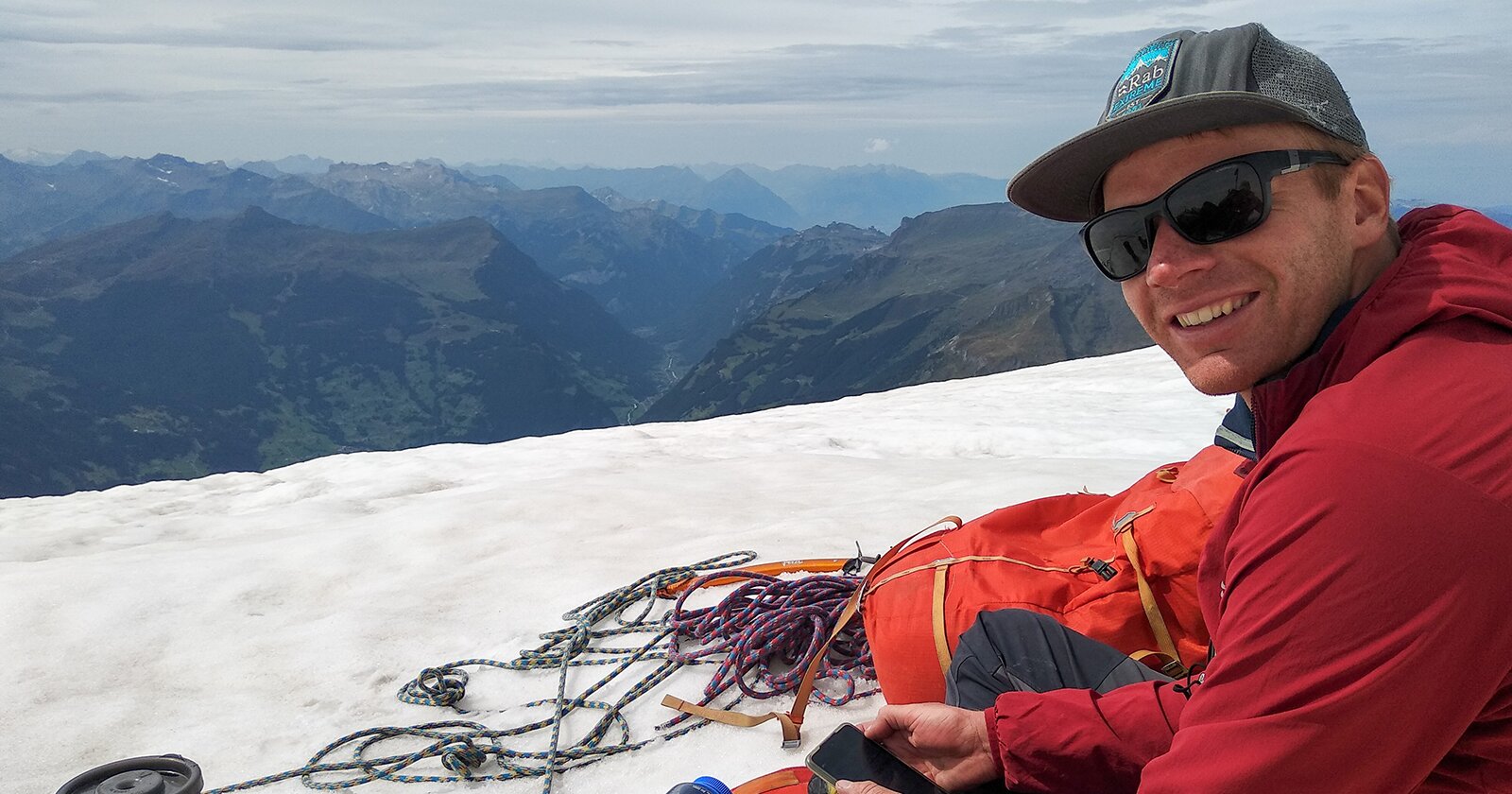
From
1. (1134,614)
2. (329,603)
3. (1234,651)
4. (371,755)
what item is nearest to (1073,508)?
(1134,614)

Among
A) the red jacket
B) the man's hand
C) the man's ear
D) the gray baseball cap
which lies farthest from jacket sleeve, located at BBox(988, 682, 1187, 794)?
the gray baseball cap

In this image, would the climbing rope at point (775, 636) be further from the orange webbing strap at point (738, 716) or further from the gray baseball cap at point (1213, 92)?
the gray baseball cap at point (1213, 92)

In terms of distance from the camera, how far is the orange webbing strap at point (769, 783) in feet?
13.2

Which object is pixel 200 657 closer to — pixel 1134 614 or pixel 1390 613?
pixel 1134 614

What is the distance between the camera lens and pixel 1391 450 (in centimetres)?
178

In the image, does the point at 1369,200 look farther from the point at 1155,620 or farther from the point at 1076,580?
the point at 1076,580

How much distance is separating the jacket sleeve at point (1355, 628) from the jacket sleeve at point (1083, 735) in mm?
1146

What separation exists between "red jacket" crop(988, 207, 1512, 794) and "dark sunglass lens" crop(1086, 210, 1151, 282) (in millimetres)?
578

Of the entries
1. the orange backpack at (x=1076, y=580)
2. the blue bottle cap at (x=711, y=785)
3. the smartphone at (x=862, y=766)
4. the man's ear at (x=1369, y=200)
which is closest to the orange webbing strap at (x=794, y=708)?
the orange backpack at (x=1076, y=580)

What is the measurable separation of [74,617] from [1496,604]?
801 centimetres

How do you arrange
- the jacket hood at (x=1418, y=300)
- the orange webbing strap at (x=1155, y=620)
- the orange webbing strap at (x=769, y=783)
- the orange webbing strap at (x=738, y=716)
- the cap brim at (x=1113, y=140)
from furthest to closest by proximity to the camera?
the orange webbing strap at (x=738, y=716) → the orange webbing strap at (x=1155, y=620) → the orange webbing strap at (x=769, y=783) → the cap brim at (x=1113, y=140) → the jacket hood at (x=1418, y=300)

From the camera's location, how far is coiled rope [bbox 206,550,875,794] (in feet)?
15.9

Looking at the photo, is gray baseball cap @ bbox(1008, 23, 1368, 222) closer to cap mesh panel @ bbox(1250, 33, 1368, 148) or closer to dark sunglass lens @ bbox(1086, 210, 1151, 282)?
cap mesh panel @ bbox(1250, 33, 1368, 148)

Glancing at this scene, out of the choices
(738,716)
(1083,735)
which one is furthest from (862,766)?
(738,716)
